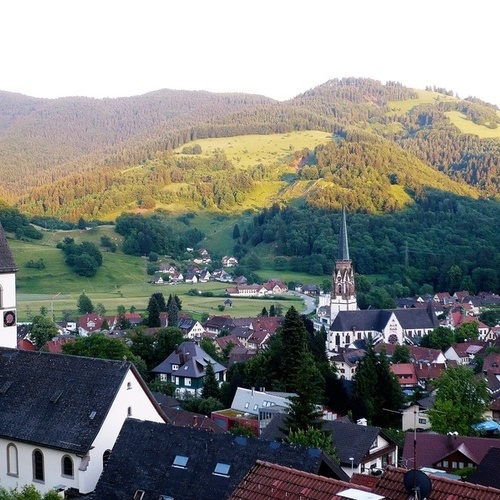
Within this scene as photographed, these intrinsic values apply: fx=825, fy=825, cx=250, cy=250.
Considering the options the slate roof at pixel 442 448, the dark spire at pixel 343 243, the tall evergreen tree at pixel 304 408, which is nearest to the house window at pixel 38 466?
the tall evergreen tree at pixel 304 408

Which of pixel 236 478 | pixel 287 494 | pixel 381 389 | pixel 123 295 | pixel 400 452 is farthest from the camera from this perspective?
pixel 123 295

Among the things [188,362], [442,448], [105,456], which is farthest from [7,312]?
[188,362]

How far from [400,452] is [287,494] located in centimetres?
2986

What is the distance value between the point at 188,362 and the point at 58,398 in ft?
131

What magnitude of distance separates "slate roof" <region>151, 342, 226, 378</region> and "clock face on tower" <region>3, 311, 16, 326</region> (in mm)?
33005

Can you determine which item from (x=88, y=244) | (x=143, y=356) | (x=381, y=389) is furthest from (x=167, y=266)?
(x=381, y=389)

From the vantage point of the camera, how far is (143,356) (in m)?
67.2

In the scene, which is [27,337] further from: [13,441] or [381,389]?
[13,441]

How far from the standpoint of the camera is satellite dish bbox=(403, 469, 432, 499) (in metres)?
11.9

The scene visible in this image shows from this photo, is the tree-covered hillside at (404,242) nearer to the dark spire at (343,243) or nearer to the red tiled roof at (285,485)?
the dark spire at (343,243)

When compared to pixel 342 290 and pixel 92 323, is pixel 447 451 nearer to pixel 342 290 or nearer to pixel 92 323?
pixel 92 323

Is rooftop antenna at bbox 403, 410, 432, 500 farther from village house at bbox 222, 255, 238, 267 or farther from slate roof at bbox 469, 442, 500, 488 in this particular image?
village house at bbox 222, 255, 238, 267

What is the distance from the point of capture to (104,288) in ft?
449

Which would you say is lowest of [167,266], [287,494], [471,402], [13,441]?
[167,266]
